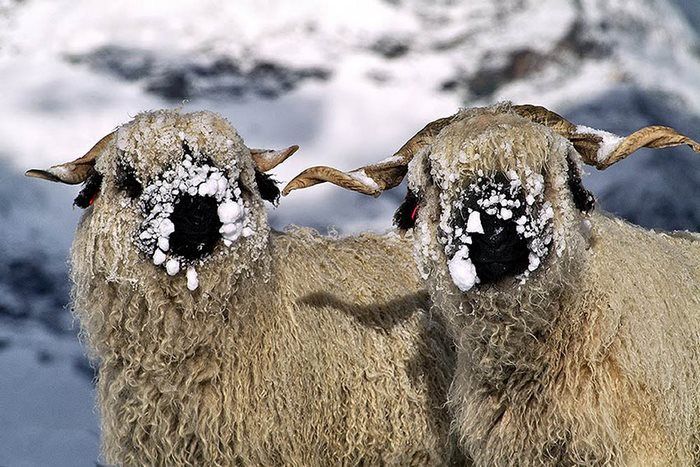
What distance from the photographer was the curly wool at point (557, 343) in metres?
4.61

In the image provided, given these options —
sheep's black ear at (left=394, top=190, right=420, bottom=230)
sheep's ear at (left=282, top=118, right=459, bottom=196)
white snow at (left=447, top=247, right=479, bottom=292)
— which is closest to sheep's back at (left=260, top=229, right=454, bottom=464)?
sheep's ear at (left=282, top=118, right=459, bottom=196)

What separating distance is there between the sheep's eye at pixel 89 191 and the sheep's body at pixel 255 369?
116mm

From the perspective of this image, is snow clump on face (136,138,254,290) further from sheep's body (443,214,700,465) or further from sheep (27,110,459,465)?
sheep's body (443,214,700,465)

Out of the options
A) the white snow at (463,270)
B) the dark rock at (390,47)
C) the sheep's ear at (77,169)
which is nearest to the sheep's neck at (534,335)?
the white snow at (463,270)

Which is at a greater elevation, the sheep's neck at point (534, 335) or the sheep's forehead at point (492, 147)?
the sheep's forehead at point (492, 147)

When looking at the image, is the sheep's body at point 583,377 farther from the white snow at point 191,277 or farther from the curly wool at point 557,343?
the white snow at point 191,277

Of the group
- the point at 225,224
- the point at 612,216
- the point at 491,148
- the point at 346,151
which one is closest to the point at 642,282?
the point at 612,216

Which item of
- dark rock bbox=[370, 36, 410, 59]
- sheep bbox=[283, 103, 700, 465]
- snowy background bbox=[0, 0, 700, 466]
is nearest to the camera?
sheep bbox=[283, 103, 700, 465]

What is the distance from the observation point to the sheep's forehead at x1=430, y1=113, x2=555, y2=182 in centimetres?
455

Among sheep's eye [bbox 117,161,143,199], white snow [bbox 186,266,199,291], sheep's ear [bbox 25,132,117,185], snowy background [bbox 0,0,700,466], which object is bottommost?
white snow [bbox 186,266,199,291]

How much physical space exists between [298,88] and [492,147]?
797cm

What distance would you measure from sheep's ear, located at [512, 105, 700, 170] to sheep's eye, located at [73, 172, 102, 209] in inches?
82.5

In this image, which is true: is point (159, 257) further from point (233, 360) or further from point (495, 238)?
point (495, 238)

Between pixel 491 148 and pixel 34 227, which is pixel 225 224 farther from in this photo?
pixel 34 227
